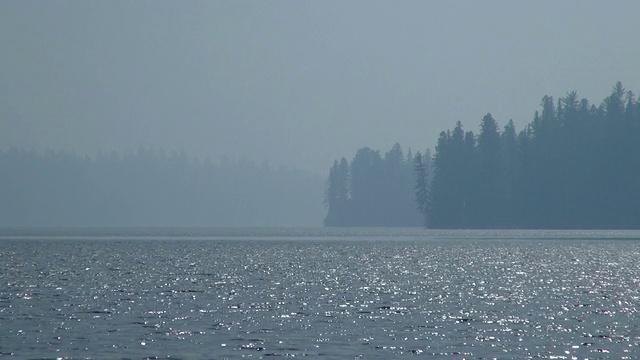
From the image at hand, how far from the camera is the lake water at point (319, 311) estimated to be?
32.1 meters

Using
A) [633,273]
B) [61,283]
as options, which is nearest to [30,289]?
[61,283]

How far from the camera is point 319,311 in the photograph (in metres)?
43.8

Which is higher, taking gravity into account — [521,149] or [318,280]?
[521,149]

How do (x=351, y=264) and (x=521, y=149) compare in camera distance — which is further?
(x=521, y=149)

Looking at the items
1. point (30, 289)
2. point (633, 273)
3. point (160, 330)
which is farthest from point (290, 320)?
point (633, 273)

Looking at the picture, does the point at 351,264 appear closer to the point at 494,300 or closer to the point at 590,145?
the point at 494,300

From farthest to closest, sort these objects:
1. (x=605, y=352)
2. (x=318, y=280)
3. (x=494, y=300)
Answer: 1. (x=318, y=280)
2. (x=494, y=300)
3. (x=605, y=352)

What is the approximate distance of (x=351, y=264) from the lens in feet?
284

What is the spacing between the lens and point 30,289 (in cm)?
5522

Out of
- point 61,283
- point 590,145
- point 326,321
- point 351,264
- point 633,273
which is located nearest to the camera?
point 326,321

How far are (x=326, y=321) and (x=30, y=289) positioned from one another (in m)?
21.5

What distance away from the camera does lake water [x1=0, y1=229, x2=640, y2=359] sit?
105 feet

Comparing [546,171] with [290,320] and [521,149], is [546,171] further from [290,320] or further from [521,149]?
[290,320]

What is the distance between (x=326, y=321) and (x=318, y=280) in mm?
25704
